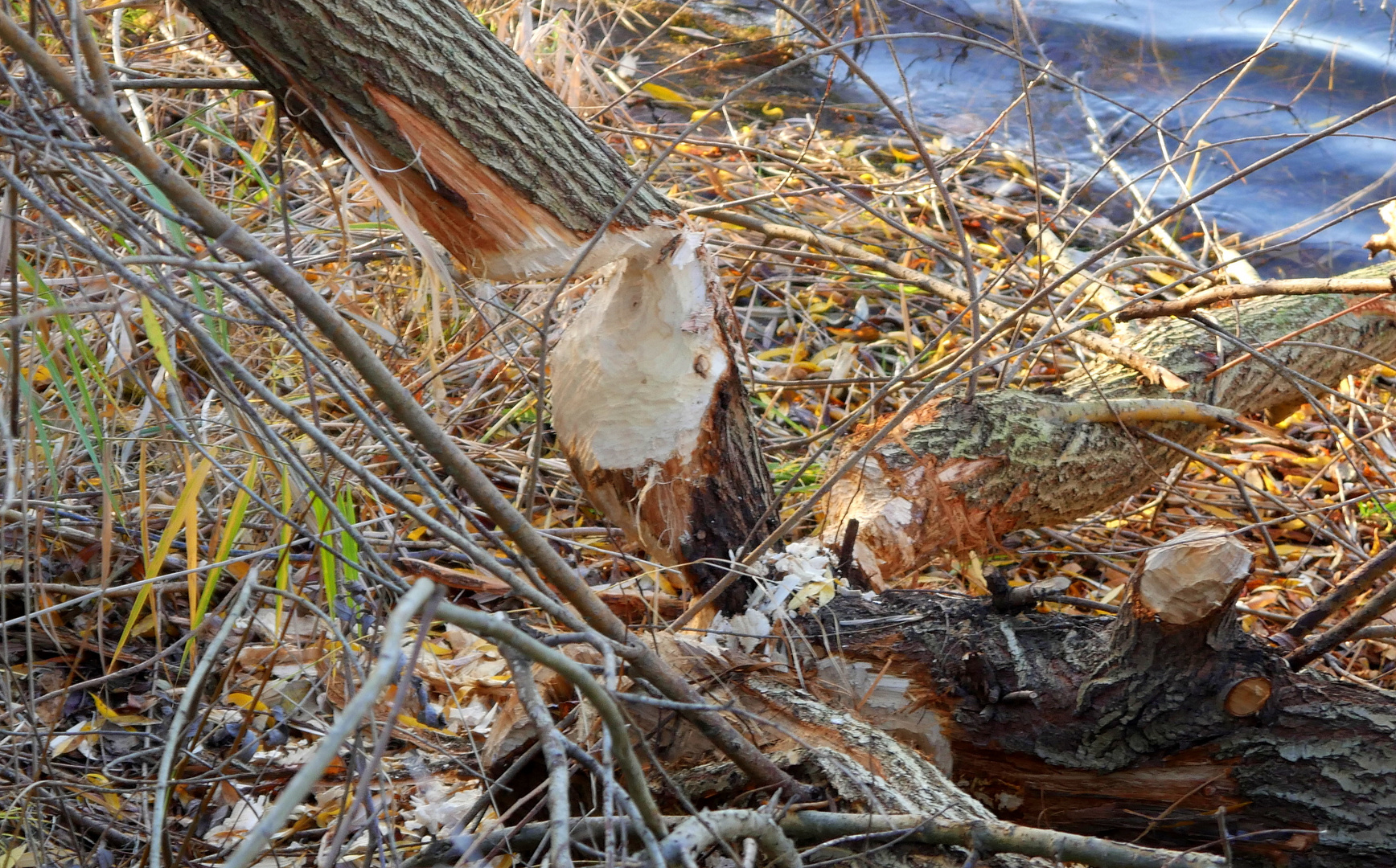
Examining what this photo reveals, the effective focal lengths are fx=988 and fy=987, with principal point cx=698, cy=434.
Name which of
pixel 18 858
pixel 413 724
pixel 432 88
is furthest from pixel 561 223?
pixel 18 858

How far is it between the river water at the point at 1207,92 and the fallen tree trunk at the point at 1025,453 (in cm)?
176

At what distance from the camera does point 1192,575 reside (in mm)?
1360

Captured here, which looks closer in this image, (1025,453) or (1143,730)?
(1143,730)

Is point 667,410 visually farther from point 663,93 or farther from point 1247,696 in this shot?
point 663,93

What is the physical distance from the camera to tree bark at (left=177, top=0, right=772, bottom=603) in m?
1.44

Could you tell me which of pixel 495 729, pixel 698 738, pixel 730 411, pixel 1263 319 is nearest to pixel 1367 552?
pixel 1263 319

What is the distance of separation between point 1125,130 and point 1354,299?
2.11 meters

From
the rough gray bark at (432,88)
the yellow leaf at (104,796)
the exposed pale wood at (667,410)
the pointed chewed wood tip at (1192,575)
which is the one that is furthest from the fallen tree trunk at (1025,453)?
the yellow leaf at (104,796)

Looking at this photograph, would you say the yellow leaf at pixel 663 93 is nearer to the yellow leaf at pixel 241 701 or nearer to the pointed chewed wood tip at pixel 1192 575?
the yellow leaf at pixel 241 701

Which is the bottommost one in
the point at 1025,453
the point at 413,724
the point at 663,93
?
the point at 413,724

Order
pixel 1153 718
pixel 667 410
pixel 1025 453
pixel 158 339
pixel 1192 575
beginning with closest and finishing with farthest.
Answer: pixel 158 339 < pixel 1192 575 < pixel 1153 718 < pixel 667 410 < pixel 1025 453

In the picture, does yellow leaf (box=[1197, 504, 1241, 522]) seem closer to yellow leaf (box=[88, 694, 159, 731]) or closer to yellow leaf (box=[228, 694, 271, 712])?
yellow leaf (box=[228, 694, 271, 712])

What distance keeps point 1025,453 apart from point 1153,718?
749mm

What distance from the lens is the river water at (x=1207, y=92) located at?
4.03 m
